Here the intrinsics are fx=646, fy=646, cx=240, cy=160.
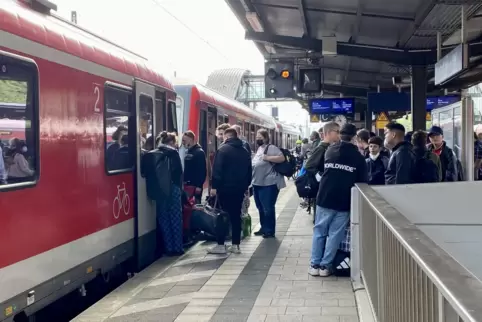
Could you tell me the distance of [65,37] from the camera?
5.64 metres

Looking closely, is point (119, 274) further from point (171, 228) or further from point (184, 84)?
point (184, 84)

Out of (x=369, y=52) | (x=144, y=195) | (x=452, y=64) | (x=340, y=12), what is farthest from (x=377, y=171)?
(x=369, y=52)

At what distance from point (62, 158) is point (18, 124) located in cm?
75

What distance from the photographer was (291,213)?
13695 mm

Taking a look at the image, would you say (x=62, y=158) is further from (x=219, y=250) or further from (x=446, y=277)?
(x=446, y=277)

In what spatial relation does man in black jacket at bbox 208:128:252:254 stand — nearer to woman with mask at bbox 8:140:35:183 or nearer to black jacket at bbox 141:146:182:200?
black jacket at bbox 141:146:182:200

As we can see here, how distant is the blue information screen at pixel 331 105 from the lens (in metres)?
19.2

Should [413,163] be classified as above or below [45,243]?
above

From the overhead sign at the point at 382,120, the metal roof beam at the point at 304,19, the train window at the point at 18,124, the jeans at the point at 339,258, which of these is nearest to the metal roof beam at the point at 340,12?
the metal roof beam at the point at 304,19

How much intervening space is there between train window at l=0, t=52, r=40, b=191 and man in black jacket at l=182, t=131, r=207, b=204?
475cm

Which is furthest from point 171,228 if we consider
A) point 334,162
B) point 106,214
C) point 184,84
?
point 184,84

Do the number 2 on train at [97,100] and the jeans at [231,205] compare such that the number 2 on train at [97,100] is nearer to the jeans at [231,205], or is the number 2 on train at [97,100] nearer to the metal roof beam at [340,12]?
the jeans at [231,205]

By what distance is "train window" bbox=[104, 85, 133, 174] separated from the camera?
660cm

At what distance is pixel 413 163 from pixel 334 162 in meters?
1.04
